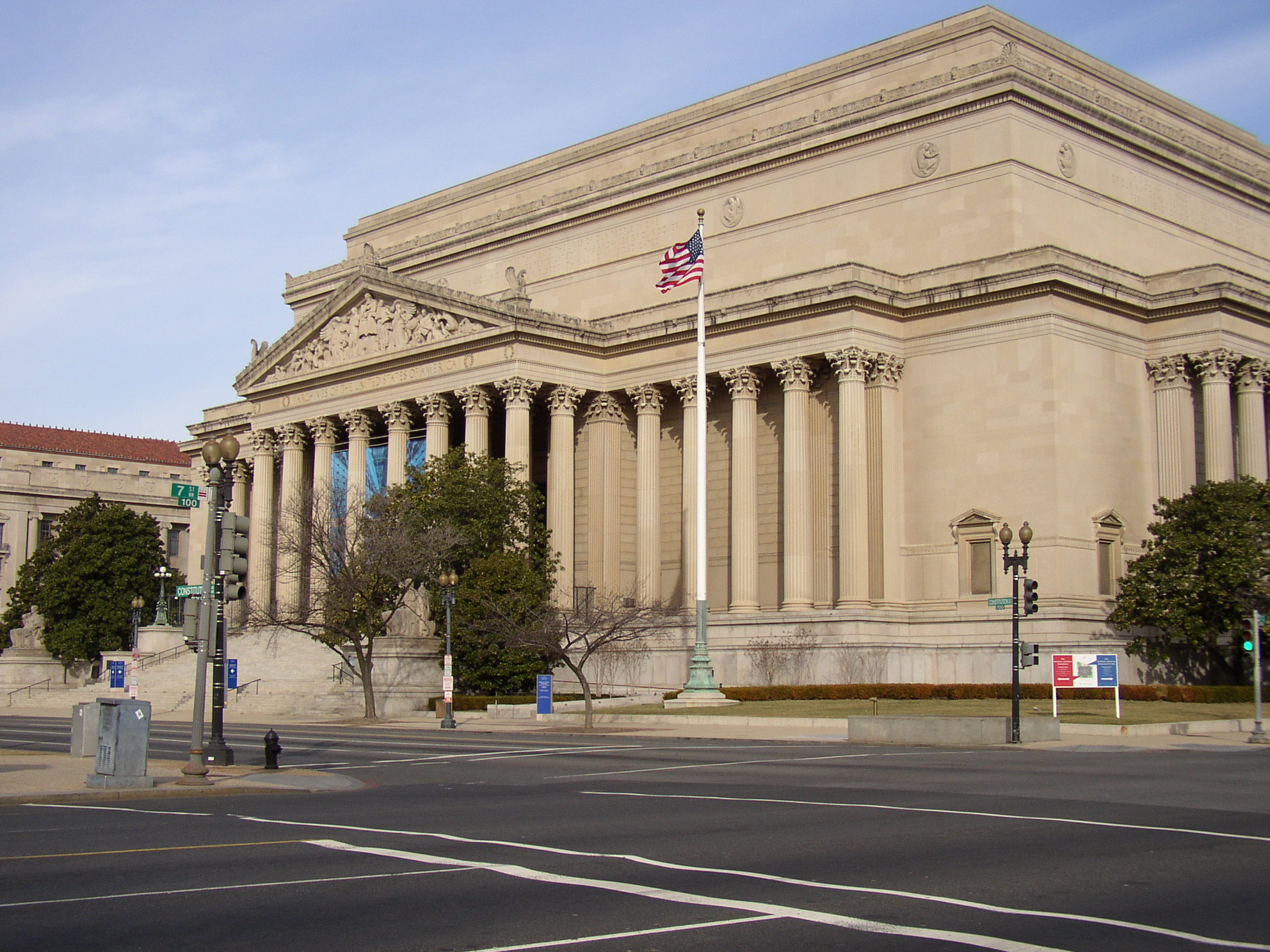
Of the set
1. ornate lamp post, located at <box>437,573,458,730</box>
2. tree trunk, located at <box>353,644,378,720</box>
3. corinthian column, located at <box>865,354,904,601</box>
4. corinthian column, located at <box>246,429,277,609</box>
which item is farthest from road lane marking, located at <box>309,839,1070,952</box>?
corinthian column, located at <box>246,429,277,609</box>

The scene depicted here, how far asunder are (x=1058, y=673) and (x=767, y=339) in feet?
82.0

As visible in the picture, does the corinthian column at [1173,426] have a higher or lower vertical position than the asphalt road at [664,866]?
higher

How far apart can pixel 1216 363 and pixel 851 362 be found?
48.8 feet

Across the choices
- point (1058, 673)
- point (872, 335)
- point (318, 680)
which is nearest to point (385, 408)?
point (318, 680)

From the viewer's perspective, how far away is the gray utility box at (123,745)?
2408cm

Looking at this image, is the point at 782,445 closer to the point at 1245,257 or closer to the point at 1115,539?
the point at 1115,539

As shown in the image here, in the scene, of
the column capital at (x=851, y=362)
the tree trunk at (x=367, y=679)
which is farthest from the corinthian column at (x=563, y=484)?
the column capital at (x=851, y=362)

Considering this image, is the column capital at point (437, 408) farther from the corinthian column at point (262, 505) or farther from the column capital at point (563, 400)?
the corinthian column at point (262, 505)

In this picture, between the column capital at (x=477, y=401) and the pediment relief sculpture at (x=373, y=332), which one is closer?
the column capital at (x=477, y=401)

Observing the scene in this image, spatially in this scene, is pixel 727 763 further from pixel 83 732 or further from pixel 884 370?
pixel 884 370

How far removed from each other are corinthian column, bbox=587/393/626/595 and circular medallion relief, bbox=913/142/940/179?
18014 mm

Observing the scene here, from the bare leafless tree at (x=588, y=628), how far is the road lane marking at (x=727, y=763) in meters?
14.3

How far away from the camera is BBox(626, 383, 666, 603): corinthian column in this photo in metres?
68.6

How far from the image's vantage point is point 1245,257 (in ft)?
250
